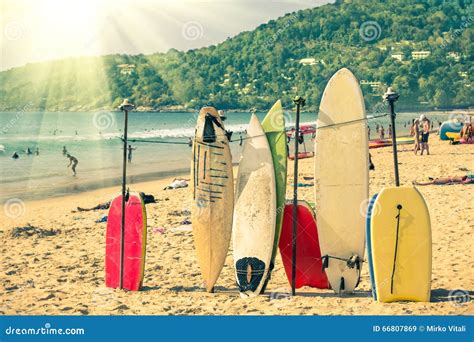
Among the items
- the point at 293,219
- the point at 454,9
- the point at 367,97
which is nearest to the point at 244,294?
the point at 293,219

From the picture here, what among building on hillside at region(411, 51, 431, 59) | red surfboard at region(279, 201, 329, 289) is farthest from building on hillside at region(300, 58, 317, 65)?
red surfboard at region(279, 201, 329, 289)

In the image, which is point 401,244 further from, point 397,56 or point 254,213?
point 397,56

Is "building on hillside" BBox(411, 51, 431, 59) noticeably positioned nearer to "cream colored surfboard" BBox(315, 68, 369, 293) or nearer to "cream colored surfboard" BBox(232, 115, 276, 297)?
"cream colored surfboard" BBox(315, 68, 369, 293)

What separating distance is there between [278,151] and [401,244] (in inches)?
72.1

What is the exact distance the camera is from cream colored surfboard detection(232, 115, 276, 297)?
755 centimetres

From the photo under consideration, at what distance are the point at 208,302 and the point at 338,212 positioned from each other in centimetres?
188

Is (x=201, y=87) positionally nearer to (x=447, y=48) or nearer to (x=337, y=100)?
(x=447, y=48)

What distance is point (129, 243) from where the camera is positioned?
7918mm

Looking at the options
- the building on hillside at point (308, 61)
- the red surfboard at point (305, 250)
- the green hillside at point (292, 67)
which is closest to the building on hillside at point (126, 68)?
the green hillside at point (292, 67)

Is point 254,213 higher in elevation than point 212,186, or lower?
lower

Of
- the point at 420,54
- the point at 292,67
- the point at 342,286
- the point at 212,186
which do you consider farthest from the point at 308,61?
the point at 342,286

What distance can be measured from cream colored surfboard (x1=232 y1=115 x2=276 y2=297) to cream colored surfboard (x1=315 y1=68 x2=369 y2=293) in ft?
2.03

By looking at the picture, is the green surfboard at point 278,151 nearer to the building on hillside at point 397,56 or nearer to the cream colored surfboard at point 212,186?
the cream colored surfboard at point 212,186

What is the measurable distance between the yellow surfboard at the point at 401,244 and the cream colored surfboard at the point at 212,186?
1.83 m
